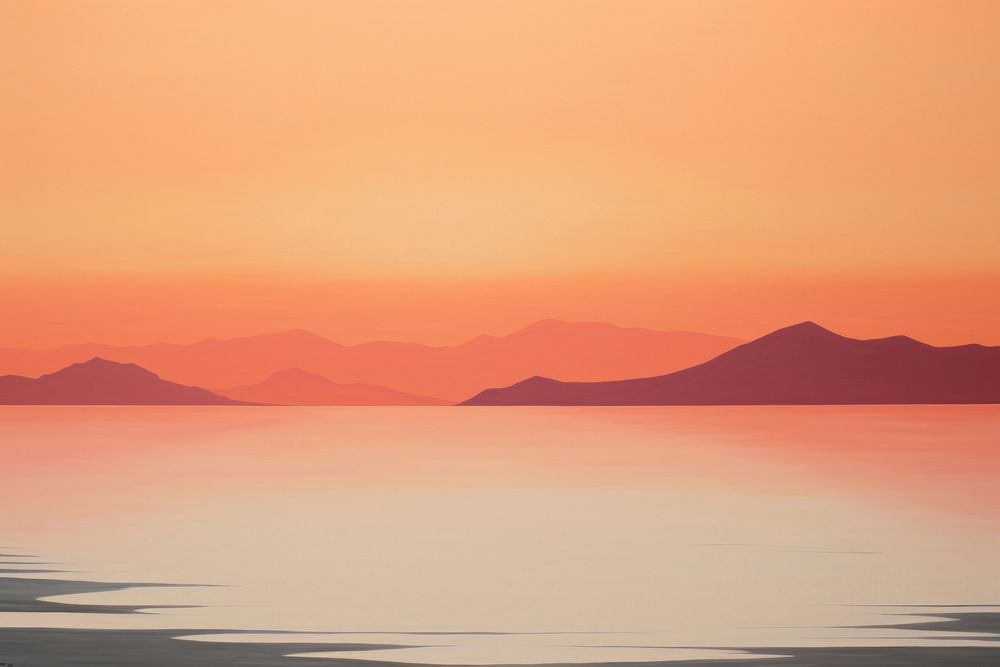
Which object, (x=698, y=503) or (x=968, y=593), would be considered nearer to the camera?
(x=968, y=593)

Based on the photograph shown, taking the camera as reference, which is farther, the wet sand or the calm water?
the calm water

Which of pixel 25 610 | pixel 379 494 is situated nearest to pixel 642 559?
pixel 25 610

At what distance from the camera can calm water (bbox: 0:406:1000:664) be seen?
61.8 feet

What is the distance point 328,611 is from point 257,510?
16.8 m

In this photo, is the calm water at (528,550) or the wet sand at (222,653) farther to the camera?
the calm water at (528,550)

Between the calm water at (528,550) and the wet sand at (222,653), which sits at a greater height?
the calm water at (528,550)

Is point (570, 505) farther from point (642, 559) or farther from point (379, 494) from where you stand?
point (642, 559)

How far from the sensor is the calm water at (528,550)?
741 inches

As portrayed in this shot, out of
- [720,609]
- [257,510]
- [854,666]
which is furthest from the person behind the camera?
[257,510]

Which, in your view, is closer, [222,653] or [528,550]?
[222,653]

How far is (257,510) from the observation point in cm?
3638

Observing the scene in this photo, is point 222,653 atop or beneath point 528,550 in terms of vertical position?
beneath

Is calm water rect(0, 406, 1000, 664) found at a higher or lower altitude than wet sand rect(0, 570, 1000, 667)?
higher

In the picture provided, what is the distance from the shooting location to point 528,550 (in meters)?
27.4
